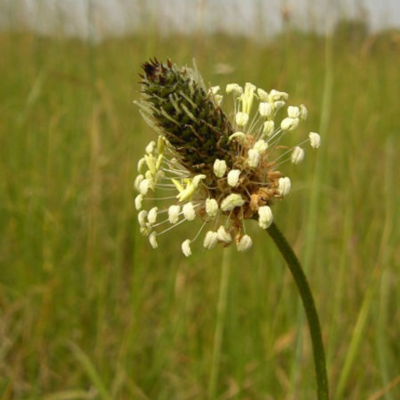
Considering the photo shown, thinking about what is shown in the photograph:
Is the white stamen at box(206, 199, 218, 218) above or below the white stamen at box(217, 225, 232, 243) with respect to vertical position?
above

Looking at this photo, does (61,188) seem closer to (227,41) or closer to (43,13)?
(43,13)

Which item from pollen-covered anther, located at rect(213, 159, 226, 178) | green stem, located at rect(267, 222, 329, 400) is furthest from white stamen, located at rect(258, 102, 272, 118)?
green stem, located at rect(267, 222, 329, 400)

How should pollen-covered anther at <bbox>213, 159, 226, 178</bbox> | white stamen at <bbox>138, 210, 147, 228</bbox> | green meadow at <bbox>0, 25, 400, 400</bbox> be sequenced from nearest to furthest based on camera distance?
pollen-covered anther at <bbox>213, 159, 226, 178</bbox>
white stamen at <bbox>138, 210, 147, 228</bbox>
green meadow at <bbox>0, 25, 400, 400</bbox>

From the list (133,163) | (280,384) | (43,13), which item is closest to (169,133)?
(280,384)

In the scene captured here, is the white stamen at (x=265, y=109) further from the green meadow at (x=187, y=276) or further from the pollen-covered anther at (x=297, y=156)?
the green meadow at (x=187, y=276)

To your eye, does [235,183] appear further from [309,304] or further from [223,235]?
[309,304]

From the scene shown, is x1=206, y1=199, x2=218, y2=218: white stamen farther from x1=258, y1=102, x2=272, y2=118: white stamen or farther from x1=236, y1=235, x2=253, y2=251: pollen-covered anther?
x1=258, y1=102, x2=272, y2=118: white stamen
